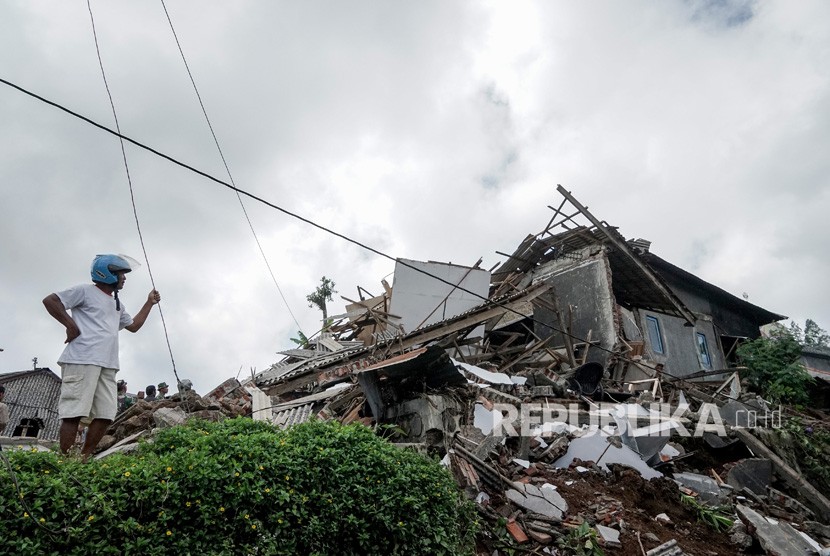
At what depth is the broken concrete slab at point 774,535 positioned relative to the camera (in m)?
6.31

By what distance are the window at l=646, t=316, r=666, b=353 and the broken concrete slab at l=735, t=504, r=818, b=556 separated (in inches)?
376

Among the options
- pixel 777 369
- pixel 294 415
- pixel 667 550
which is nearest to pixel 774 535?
pixel 667 550

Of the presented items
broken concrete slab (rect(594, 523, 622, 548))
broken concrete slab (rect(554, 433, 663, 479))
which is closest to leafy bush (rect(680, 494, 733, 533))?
broken concrete slab (rect(554, 433, 663, 479))

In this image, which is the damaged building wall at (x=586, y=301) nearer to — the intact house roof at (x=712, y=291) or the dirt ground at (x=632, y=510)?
the intact house roof at (x=712, y=291)

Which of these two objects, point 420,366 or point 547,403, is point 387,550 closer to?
point 420,366

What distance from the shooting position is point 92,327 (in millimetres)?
4391

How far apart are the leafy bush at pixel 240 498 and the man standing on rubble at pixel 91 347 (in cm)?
57

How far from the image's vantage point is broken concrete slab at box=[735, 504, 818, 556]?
631cm

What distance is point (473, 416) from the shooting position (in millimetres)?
7965

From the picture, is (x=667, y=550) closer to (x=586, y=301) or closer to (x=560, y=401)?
(x=560, y=401)

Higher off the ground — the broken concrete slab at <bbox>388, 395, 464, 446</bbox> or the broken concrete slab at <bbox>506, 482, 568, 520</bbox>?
the broken concrete slab at <bbox>388, 395, 464, 446</bbox>

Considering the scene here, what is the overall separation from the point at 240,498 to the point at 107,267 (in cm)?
242

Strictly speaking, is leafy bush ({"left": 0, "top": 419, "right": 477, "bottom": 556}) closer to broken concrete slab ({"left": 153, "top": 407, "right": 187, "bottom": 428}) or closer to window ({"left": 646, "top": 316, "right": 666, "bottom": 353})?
broken concrete slab ({"left": 153, "top": 407, "right": 187, "bottom": 428})

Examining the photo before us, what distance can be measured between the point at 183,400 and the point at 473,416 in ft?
13.8
